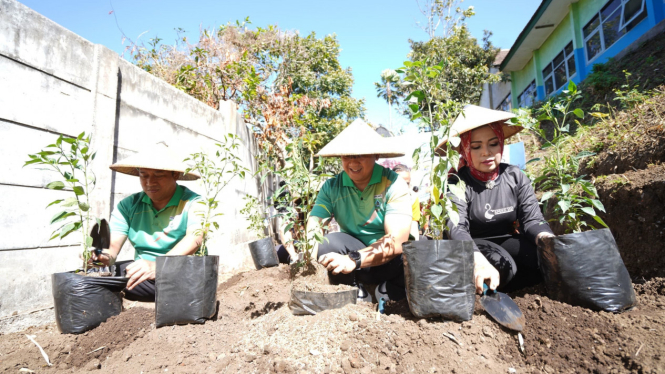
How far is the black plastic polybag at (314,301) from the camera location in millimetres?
1856

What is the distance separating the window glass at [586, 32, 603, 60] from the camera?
10229 mm

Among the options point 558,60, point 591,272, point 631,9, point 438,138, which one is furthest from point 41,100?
point 558,60

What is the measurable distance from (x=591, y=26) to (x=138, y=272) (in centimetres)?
1301

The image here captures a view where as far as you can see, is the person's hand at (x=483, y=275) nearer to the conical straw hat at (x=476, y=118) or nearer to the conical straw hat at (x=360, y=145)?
the conical straw hat at (x=476, y=118)

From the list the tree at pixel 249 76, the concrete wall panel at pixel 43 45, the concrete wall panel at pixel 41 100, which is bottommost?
the concrete wall panel at pixel 41 100

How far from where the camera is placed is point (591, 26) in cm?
1054

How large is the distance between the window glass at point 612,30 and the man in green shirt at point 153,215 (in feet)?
36.4

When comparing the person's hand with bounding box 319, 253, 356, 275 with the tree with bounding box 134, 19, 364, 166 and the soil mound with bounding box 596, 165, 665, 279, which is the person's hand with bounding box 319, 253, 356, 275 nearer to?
the soil mound with bounding box 596, 165, 665, 279

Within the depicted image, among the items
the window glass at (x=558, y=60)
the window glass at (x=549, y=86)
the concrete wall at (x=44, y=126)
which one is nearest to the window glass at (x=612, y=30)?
the window glass at (x=558, y=60)

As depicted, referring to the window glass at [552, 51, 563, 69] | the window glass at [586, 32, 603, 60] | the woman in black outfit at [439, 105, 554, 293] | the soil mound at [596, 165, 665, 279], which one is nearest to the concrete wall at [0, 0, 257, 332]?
the woman in black outfit at [439, 105, 554, 293]

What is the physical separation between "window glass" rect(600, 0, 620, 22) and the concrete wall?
11227mm

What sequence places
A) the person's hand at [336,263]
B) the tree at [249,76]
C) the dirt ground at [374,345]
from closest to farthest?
1. the dirt ground at [374,345]
2. the person's hand at [336,263]
3. the tree at [249,76]

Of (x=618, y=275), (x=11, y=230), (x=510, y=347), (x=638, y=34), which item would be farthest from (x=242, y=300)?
(x=638, y=34)

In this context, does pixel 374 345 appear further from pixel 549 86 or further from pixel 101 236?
pixel 549 86
